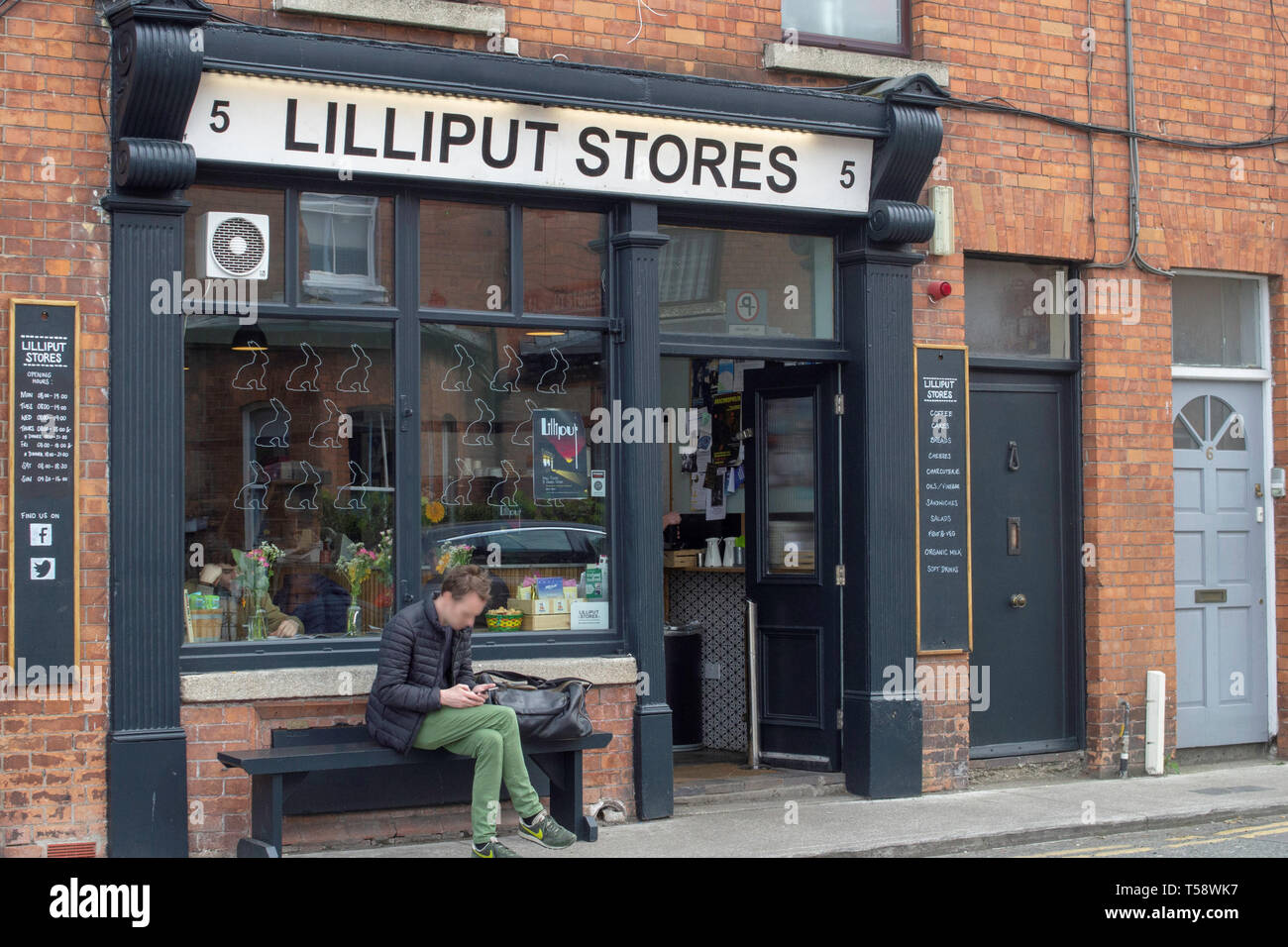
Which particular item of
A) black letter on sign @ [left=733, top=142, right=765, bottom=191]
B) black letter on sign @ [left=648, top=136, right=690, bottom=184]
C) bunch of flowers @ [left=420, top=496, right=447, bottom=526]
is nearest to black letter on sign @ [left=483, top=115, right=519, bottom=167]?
black letter on sign @ [left=648, top=136, right=690, bottom=184]

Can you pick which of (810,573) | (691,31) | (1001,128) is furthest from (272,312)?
(1001,128)

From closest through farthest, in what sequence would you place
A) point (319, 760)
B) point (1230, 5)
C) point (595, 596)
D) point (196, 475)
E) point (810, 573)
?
point (319, 760), point (196, 475), point (595, 596), point (810, 573), point (1230, 5)

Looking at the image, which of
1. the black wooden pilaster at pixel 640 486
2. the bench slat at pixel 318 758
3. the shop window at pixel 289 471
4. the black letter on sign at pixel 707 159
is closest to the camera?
the bench slat at pixel 318 758

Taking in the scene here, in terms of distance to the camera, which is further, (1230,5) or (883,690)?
(1230,5)

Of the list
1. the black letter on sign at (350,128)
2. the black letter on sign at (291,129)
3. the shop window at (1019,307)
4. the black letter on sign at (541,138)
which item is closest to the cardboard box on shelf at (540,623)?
the black letter on sign at (541,138)

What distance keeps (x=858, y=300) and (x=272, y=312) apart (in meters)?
3.61

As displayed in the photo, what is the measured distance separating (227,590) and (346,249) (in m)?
1.94

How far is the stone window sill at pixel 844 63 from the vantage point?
352 inches

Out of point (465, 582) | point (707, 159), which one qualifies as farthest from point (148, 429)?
point (707, 159)

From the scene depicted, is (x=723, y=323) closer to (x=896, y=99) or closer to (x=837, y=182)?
(x=837, y=182)

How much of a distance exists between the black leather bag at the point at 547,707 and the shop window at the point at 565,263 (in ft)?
7.36

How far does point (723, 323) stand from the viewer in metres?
9.03

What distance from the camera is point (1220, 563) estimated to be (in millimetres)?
10516

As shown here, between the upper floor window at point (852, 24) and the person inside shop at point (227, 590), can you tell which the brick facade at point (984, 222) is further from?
the person inside shop at point (227, 590)
